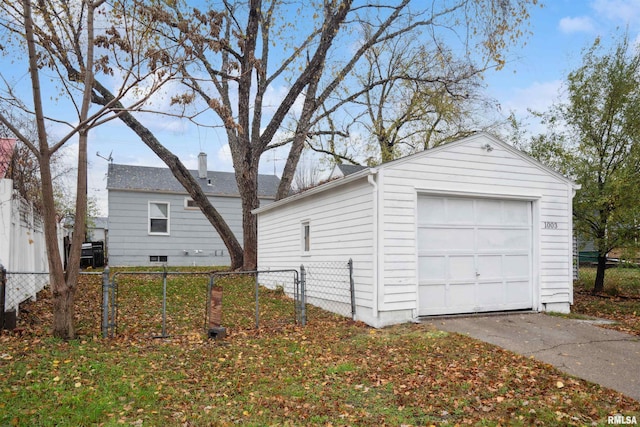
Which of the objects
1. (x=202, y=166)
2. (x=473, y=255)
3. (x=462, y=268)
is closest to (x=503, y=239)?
(x=473, y=255)

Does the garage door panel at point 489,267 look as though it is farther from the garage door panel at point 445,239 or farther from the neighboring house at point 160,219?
the neighboring house at point 160,219

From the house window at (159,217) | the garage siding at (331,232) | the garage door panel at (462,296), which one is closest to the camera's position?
the garage siding at (331,232)

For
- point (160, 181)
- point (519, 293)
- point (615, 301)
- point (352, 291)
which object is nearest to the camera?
point (352, 291)

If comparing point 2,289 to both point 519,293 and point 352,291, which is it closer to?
point 352,291

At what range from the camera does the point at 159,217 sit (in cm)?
1964

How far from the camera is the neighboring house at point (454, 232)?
7.94 metres

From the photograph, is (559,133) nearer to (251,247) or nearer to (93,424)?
(251,247)

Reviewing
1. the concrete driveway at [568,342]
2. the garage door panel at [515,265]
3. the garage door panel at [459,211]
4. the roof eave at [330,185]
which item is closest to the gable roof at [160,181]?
the roof eave at [330,185]

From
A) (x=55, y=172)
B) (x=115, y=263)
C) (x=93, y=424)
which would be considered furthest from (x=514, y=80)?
(x=115, y=263)

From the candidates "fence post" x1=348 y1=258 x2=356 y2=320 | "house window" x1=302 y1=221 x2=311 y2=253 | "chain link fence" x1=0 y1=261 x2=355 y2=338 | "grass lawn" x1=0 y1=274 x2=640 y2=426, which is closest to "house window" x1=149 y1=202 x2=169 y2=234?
"chain link fence" x1=0 y1=261 x2=355 y2=338

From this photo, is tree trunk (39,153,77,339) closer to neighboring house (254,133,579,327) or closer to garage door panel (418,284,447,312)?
neighboring house (254,133,579,327)

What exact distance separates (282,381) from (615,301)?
10.2 metres

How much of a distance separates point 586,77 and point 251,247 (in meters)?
11.0

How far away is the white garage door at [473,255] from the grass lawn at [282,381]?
122 centimetres
